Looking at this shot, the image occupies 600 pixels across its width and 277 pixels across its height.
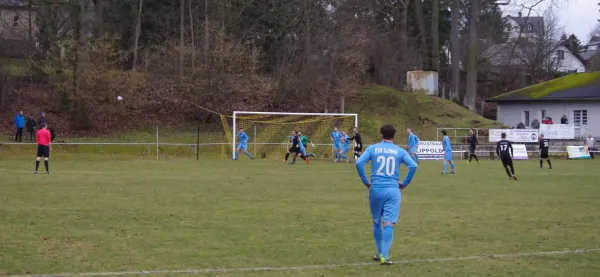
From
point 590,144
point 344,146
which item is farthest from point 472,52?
point 344,146

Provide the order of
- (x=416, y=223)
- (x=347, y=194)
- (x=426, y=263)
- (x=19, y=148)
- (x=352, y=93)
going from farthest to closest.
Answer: (x=352, y=93), (x=19, y=148), (x=347, y=194), (x=416, y=223), (x=426, y=263)

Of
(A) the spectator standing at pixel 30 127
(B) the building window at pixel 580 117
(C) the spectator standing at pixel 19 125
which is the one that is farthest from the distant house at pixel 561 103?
(C) the spectator standing at pixel 19 125

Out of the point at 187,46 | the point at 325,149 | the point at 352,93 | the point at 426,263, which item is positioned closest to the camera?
the point at 426,263

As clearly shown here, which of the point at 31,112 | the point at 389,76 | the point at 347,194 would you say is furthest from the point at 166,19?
the point at 347,194

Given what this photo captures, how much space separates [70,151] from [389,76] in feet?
98.8

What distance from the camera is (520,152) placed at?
43062mm

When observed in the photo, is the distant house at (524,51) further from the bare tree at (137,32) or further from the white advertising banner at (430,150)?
the bare tree at (137,32)

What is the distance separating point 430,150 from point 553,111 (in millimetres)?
19424

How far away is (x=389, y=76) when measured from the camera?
59.4 m

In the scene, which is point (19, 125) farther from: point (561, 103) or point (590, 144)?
point (561, 103)

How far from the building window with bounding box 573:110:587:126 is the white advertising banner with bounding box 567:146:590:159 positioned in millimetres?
→ 10674

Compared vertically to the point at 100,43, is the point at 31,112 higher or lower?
lower

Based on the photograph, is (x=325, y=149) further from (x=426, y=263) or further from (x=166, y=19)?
(x=426, y=263)

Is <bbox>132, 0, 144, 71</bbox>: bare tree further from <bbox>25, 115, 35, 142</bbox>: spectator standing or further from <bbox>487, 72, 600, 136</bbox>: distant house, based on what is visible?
<bbox>487, 72, 600, 136</bbox>: distant house
